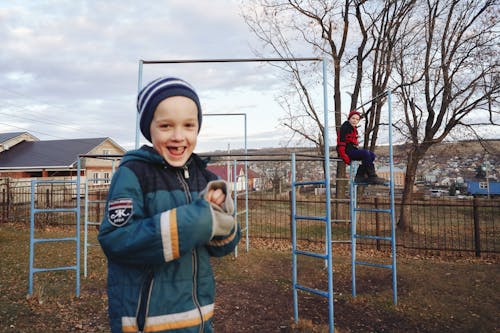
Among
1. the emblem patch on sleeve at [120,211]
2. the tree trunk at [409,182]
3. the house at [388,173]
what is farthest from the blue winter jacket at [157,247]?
the tree trunk at [409,182]

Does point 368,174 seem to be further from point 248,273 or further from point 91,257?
point 91,257

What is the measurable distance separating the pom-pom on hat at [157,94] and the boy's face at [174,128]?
0.6 inches

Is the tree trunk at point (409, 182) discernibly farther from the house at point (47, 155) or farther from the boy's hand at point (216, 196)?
the house at point (47, 155)

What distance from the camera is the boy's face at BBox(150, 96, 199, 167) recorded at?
1241 mm

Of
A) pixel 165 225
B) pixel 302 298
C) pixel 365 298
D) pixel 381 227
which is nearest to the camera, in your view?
pixel 165 225

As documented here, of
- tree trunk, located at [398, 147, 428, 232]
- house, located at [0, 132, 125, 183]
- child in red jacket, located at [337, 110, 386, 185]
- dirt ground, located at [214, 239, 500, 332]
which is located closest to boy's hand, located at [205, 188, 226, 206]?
dirt ground, located at [214, 239, 500, 332]

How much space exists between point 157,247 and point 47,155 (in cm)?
2440

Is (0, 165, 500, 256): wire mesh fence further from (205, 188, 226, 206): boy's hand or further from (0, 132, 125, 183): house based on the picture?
(205, 188, 226, 206): boy's hand

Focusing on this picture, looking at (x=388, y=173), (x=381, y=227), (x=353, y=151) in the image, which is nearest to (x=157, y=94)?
(x=353, y=151)

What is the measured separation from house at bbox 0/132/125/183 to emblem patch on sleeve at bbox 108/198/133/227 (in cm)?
1916

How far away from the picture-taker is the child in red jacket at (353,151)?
16.3 feet

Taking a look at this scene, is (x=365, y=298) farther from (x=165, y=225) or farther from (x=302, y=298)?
(x=165, y=225)

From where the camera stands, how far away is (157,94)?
1.23m

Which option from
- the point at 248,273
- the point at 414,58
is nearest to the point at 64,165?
the point at 248,273
